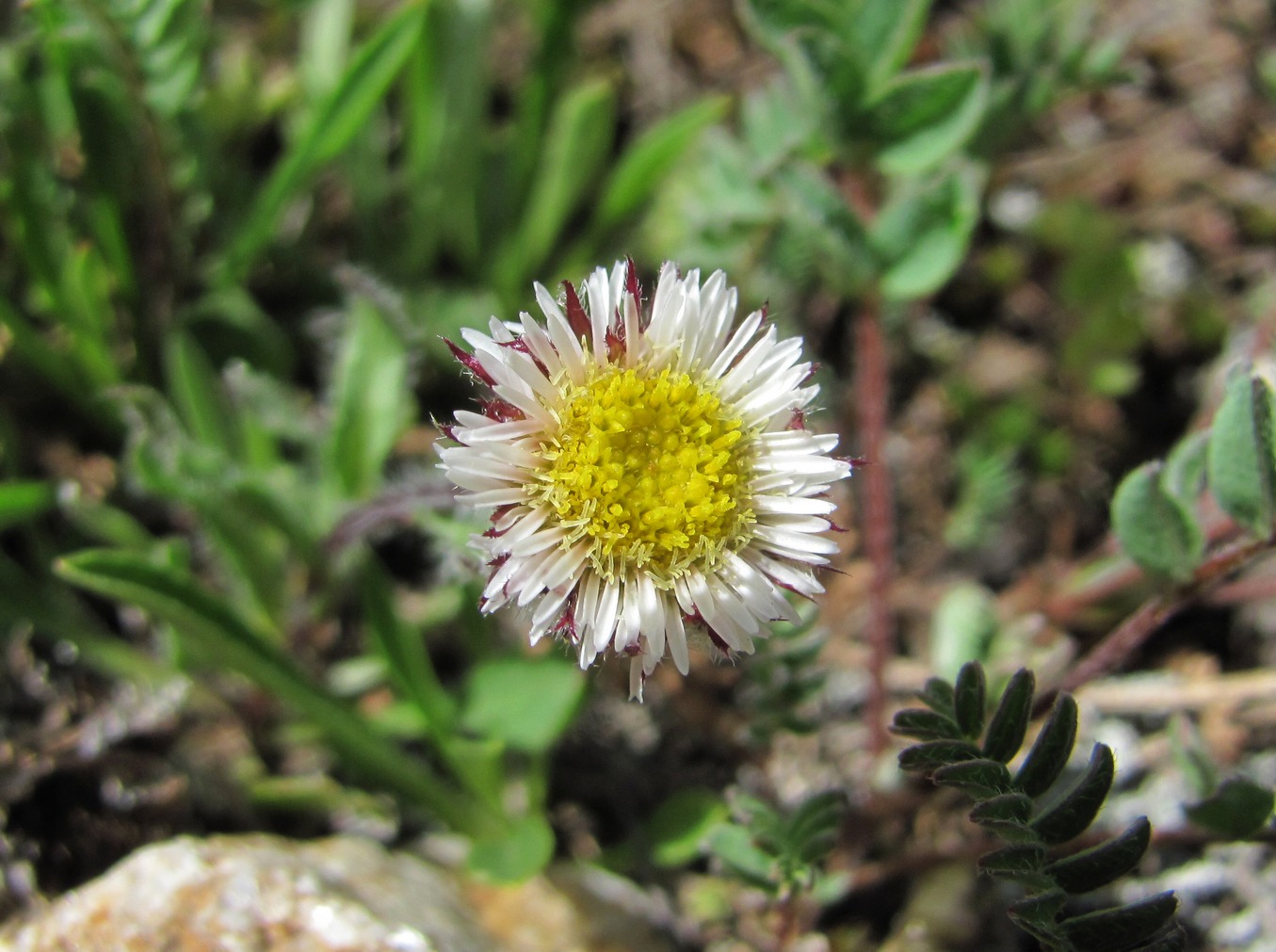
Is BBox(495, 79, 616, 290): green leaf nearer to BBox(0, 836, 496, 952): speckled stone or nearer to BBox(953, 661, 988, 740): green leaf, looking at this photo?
BBox(0, 836, 496, 952): speckled stone

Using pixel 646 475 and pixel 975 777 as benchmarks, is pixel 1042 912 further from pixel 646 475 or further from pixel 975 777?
pixel 646 475

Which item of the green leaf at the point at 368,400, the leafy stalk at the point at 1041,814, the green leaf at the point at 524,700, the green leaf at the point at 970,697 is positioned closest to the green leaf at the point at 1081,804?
the leafy stalk at the point at 1041,814

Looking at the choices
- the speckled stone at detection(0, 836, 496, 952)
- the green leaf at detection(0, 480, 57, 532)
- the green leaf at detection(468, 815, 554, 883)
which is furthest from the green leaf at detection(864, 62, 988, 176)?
the green leaf at detection(0, 480, 57, 532)

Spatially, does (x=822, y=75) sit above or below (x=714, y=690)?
above

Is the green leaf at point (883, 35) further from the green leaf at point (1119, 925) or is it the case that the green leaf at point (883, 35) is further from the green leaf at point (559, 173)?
the green leaf at point (1119, 925)

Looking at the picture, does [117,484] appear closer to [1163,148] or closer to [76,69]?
[76,69]

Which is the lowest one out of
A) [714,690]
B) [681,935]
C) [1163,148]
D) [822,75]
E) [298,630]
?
→ [681,935]

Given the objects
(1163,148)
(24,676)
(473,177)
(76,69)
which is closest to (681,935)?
(24,676)

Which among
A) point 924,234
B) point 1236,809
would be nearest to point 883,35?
point 924,234
